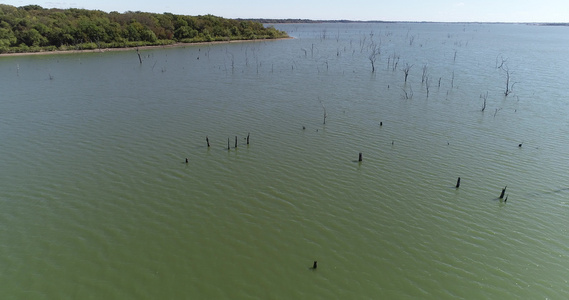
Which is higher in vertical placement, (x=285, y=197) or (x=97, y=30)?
(x=97, y=30)

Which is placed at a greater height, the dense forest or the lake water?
the dense forest

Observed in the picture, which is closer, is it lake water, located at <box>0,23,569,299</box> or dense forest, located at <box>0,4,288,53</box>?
lake water, located at <box>0,23,569,299</box>

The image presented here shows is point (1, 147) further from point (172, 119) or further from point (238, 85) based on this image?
point (238, 85)

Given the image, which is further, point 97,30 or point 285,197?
point 97,30

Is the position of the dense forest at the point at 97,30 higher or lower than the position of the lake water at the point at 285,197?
higher
